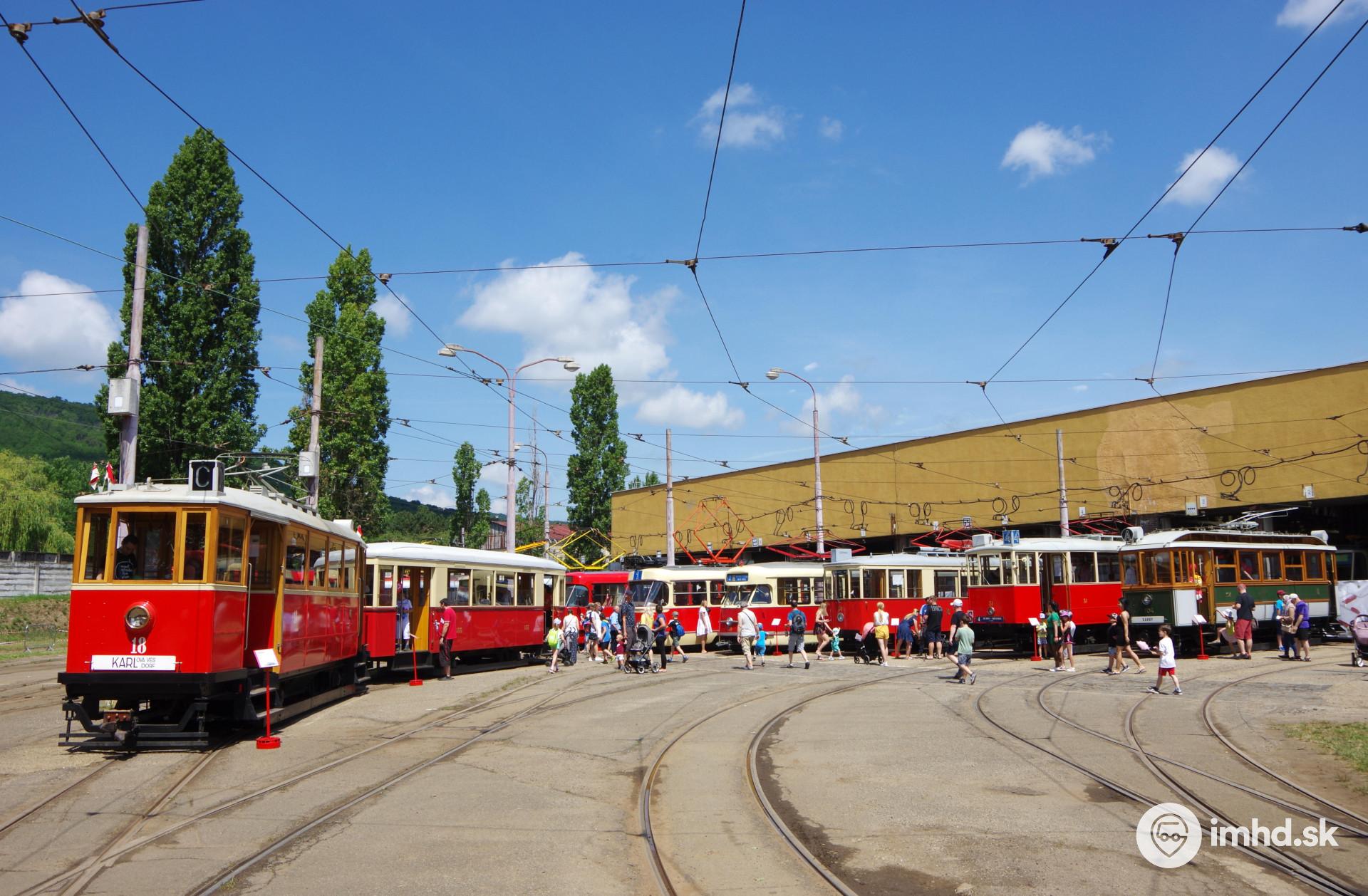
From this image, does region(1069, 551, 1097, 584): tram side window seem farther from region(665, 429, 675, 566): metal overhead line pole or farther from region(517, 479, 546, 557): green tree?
region(517, 479, 546, 557): green tree

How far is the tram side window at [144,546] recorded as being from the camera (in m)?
12.3

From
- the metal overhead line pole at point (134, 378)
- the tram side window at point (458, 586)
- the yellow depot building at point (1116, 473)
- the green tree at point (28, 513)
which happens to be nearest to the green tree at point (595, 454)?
the yellow depot building at point (1116, 473)

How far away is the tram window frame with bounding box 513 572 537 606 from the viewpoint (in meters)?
26.6

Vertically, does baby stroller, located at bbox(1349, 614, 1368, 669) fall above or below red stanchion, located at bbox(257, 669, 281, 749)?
above

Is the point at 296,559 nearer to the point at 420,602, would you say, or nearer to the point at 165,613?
the point at 165,613

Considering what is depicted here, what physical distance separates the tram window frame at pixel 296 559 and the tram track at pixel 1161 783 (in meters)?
9.92

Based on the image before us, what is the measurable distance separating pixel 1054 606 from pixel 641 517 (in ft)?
126

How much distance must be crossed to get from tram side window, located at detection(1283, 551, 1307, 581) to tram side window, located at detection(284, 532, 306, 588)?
2711cm

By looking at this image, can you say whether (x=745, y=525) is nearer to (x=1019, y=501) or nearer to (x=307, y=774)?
(x=1019, y=501)

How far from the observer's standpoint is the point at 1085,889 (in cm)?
659

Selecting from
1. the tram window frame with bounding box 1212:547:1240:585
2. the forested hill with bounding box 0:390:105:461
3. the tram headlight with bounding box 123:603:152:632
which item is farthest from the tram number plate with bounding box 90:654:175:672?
the forested hill with bounding box 0:390:105:461

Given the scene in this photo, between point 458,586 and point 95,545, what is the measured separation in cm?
1160

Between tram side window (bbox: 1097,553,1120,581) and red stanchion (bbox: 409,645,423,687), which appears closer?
red stanchion (bbox: 409,645,423,687)

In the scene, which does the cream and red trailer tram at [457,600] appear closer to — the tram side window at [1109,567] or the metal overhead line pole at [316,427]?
the metal overhead line pole at [316,427]
